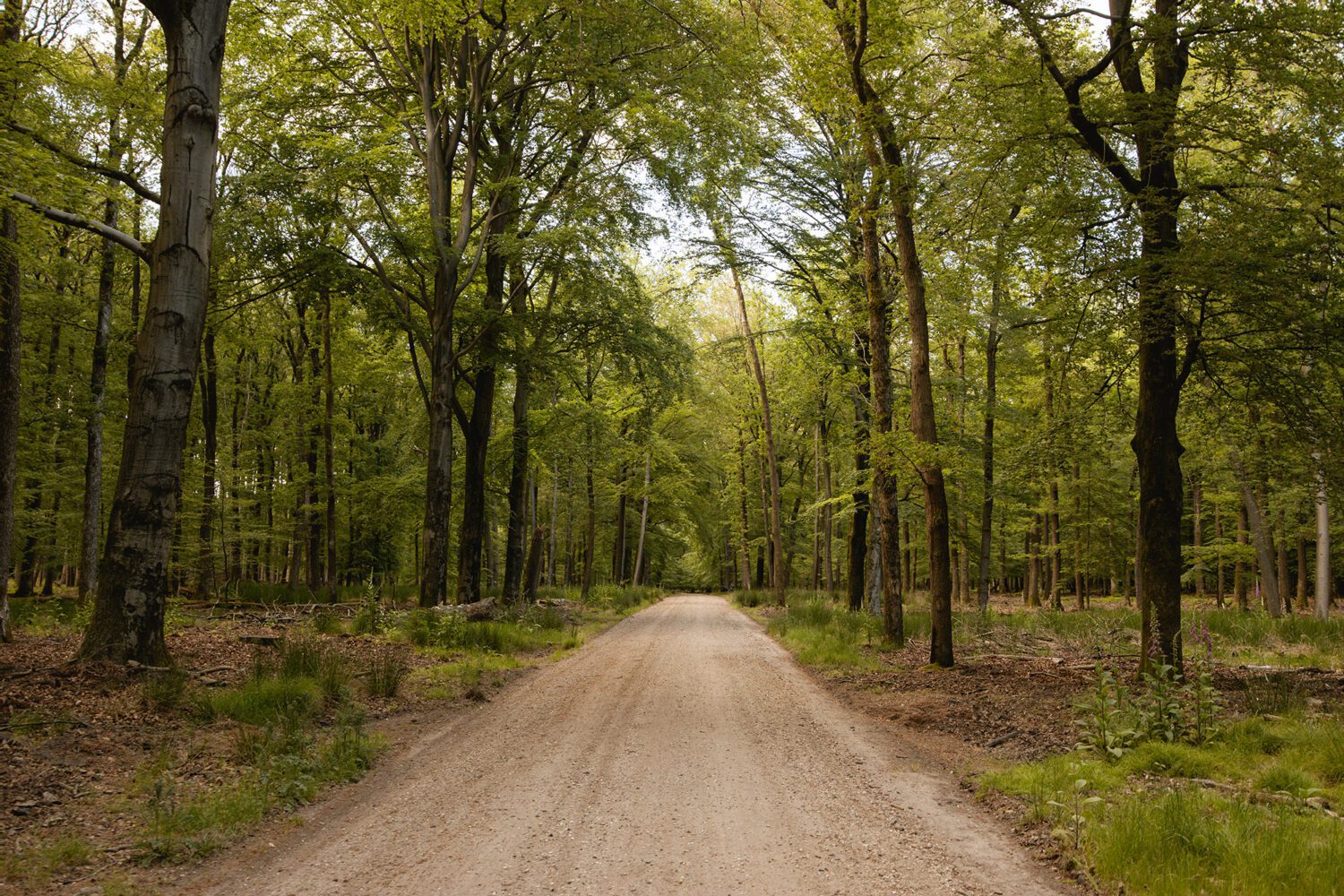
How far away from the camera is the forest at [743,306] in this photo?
674cm

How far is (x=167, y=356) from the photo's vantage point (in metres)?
7.04

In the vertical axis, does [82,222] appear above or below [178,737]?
above

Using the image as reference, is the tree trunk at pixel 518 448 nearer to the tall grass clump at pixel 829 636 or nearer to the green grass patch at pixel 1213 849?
the tall grass clump at pixel 829 636

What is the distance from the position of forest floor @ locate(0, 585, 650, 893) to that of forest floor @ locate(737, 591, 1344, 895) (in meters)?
5.00

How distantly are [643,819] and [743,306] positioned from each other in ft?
66.1

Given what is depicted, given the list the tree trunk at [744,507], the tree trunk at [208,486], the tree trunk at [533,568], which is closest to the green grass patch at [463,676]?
the tree trunk at [533,568]

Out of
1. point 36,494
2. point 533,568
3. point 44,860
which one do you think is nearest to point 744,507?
point 533,568

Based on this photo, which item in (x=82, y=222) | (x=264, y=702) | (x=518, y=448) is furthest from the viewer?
(x=518, y=448)

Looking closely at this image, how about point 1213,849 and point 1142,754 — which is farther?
point 1142,754

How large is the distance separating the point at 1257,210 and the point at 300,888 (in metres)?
9.75

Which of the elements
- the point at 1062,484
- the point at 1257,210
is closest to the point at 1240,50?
the point at 1257,210

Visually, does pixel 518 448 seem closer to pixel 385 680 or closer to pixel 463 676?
pixel 463 676

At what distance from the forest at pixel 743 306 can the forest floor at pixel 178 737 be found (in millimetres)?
76

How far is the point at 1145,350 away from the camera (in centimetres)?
805
